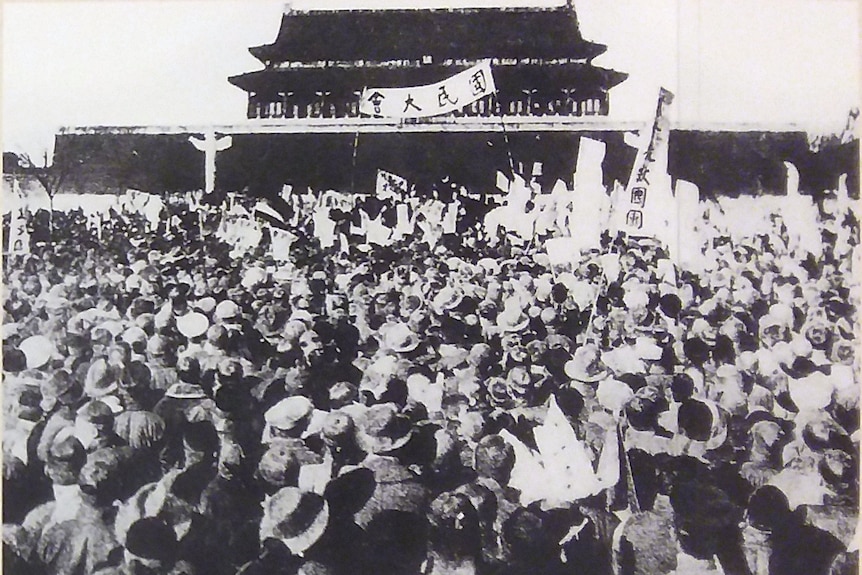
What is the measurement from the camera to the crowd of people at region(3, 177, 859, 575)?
0.54m

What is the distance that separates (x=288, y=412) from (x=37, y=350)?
0.22 meters

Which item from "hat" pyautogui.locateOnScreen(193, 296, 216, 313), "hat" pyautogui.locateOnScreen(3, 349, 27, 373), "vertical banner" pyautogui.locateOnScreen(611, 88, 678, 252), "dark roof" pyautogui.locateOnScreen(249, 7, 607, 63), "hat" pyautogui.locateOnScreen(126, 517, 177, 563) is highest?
"dark roof" pyautogui.locateOnScreen(249, 7, 607, 63)

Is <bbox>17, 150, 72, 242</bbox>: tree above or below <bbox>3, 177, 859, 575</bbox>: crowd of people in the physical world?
above

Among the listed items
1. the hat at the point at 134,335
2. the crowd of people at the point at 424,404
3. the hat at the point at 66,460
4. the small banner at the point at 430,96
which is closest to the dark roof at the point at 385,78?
the small banner at the point at 430,96

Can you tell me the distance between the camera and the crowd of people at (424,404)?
0.54 metres

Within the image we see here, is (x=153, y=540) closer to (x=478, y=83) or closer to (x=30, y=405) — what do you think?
(x=30, y=405)

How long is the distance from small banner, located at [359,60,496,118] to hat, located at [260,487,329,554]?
0.32m

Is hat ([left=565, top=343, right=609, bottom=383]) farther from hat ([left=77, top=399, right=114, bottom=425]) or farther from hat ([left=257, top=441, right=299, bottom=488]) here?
hat ([left=77, top=399, right=114, bottom=425])

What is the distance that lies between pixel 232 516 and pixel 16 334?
0.24 m

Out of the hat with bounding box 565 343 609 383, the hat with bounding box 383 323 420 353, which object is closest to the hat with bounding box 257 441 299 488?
the hat with bounding box 383 323 420 353

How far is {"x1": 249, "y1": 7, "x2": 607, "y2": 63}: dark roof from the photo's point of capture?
554 mm

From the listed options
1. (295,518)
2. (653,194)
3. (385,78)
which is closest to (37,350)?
(295,518)

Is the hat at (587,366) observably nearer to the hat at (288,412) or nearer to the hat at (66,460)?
the hat at (288,412)

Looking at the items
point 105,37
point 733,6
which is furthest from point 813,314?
point 105,37
